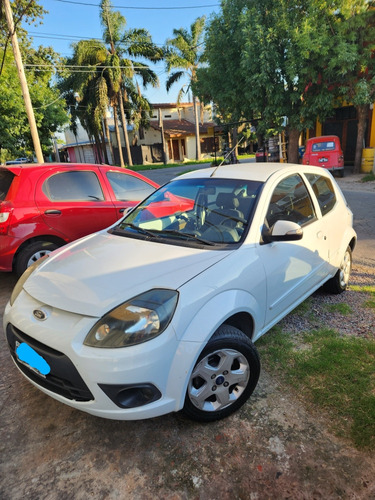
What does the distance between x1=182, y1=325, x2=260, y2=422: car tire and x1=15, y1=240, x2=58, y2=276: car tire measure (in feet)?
10.3

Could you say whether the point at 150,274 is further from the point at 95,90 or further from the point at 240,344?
the point at 95,90

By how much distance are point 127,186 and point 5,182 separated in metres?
1.66

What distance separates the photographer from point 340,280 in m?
3.76

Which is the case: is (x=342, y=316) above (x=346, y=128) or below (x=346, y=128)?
below

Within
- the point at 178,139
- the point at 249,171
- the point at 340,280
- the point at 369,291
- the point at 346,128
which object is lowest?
the point at 369,291

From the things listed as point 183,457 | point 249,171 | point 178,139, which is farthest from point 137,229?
point 178,139

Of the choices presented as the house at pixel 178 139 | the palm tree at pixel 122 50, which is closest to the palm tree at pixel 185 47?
the palm tree at pixel 122 50

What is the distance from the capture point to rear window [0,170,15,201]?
13.7 ft

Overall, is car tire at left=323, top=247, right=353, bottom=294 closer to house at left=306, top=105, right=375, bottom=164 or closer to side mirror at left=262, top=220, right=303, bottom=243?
side mirror at left=262, top=220, right=303, bottom=243

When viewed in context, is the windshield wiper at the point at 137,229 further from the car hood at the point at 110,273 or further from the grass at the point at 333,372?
the grass at the point at 333,372

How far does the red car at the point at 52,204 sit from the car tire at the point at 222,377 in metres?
3.15

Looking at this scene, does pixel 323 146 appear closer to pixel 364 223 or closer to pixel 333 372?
pixel 364 223

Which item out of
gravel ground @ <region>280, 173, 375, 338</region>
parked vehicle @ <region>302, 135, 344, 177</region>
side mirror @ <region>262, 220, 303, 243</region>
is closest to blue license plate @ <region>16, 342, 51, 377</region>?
side mirror @ <region>262, 220, 303, 243</region>

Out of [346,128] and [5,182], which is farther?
[346,128]
